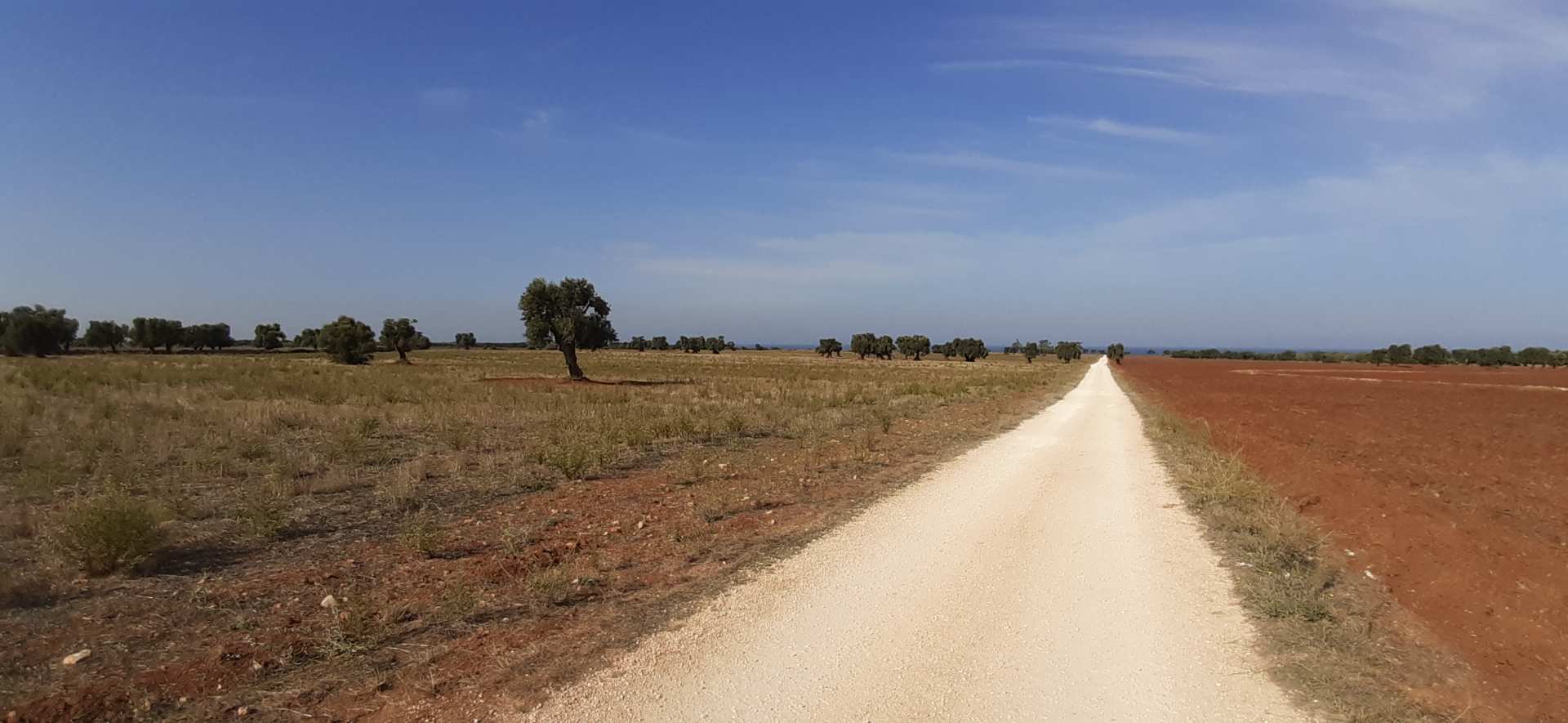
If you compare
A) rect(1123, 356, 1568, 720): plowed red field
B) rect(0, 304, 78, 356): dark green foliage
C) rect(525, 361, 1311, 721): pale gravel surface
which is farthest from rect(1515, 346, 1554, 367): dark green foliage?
rect(0, 304, 78, 356): dark green foliage

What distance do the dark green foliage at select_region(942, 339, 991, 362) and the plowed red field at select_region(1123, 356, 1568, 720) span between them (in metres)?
120

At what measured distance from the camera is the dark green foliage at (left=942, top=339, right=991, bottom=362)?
490 feet

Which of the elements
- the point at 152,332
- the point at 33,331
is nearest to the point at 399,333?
the point at 33,331

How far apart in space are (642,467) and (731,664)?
870 cm

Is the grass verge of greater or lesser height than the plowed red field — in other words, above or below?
above

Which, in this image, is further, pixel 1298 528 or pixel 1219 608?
pixel 1298 528

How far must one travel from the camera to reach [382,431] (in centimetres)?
1698

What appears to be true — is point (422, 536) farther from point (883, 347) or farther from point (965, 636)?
point (883, 347)

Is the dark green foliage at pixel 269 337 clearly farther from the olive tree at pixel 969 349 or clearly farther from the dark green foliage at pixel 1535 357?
the dark green foliage at pixel 1535 357

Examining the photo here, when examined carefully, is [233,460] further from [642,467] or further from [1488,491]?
[1488,491]

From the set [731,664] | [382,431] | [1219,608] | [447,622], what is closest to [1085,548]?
[1219,608]

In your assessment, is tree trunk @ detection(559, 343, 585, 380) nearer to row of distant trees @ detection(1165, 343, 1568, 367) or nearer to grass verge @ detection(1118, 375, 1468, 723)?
grass verge @ detection(1118, 375, 1468, 723)

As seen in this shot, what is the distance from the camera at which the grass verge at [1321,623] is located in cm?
454

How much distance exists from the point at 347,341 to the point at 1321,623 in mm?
71722
